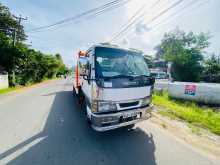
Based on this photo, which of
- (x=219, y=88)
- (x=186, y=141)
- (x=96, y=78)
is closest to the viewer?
(x=96, y=78)

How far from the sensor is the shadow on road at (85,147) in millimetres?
2943

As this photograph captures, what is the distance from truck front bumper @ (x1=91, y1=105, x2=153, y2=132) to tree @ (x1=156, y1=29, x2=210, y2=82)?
79.6 feet

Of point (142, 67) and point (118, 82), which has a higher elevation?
point (142, 67)

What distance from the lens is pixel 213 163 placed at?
117 inches

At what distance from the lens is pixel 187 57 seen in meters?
25.3

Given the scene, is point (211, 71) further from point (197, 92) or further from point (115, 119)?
point (115, 119)

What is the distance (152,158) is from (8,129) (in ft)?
13.3

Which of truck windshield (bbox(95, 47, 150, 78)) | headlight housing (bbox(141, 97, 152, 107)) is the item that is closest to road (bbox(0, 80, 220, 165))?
headlight housing (bbox(141, 97, 152, 107))

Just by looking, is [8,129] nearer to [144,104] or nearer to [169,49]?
[144,104]

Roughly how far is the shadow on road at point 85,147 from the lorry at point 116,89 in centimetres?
45

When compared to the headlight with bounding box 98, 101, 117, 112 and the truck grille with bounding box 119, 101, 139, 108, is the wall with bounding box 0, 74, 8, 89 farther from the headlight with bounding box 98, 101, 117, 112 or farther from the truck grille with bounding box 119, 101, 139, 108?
the truck grille with bounding box 119, 101, 139, 108

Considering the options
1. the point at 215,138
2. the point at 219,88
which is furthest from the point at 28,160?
the point at 219,88

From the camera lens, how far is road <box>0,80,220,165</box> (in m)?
2.96

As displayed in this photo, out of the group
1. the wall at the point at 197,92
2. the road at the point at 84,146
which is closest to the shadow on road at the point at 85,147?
the road at the point at 84,146
